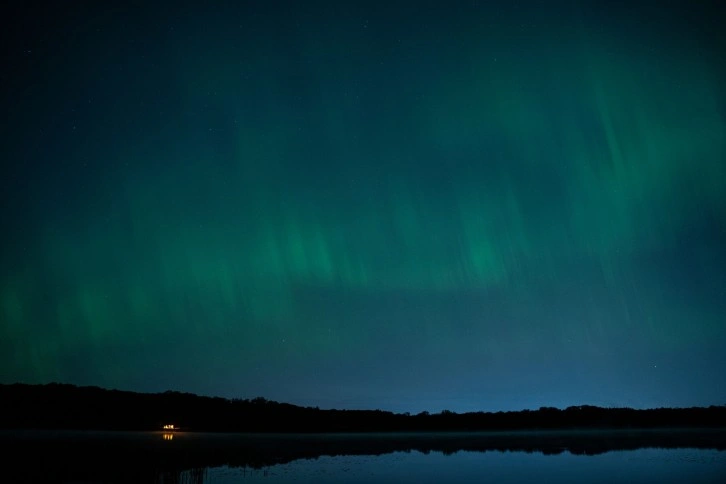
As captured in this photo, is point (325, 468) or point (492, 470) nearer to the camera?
point (325, 468)

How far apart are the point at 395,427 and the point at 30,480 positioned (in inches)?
5470

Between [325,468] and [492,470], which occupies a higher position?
[325,468]

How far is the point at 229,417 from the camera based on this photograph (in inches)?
5576

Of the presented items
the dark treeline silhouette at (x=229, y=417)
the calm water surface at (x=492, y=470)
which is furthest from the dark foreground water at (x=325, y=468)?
the dark treeline silhouette at (x=229, y=417)

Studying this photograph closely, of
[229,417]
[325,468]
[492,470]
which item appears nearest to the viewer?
[325,468]

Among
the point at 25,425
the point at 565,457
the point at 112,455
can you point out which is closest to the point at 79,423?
the point at 25,425

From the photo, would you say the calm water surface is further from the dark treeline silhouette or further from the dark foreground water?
the dark treeline silhouette

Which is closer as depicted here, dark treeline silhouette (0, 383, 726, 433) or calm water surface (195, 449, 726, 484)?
calm water surface (195, 449, 726, 484)

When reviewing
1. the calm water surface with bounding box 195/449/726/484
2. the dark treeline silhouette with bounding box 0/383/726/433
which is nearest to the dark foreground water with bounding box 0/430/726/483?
the calm water surface with bounding box 195/449/726/484

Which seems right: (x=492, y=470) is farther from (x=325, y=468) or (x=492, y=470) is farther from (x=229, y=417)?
(x=229, y=417)

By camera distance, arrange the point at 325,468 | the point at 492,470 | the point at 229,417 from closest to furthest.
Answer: the point at 325,468 < the point at 492,470 < the point at 229,417

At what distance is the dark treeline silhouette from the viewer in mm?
115688

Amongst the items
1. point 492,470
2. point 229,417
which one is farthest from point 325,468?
point 229,417

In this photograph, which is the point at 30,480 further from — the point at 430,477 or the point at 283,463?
the point at 430,477
